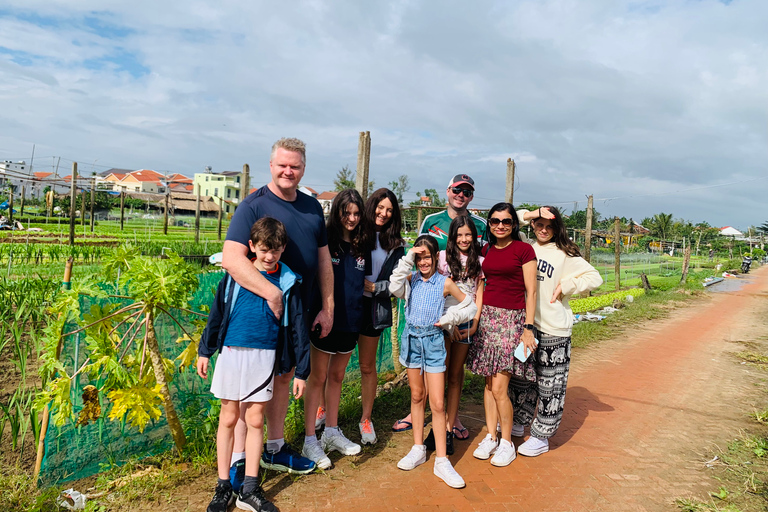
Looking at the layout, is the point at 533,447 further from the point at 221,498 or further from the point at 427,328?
the point at 221,498

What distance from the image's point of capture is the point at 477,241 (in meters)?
3.45

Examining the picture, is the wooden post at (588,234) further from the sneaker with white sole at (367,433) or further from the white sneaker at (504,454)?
the sneaker with white sole at (367,433)

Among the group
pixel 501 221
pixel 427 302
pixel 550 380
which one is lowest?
pixel 550 380

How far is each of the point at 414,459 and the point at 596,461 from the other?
134 cm

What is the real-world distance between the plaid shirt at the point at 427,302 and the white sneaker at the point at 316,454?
102 centimetres

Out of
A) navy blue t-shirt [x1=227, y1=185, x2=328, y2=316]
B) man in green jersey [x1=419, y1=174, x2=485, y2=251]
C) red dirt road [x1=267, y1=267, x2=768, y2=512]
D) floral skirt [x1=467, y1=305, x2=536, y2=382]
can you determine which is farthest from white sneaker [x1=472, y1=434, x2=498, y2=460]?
navy blue t-shirt [x1=227, y1=185, x2=328, y2=316]

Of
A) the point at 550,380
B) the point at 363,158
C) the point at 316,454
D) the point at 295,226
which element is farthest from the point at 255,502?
the point at 363,158

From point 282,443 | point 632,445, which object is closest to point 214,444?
point 282,443

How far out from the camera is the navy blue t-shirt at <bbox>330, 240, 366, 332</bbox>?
3324 millimetres

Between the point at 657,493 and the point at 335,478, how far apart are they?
2.02 metres

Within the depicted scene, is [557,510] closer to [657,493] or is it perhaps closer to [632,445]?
[657,493]

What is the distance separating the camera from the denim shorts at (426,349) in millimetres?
3246

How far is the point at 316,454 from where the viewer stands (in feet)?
10.8

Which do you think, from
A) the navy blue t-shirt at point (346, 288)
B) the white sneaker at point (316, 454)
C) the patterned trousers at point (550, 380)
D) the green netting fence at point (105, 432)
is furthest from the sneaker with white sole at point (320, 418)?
the patterned trousers at point (550, 380)
